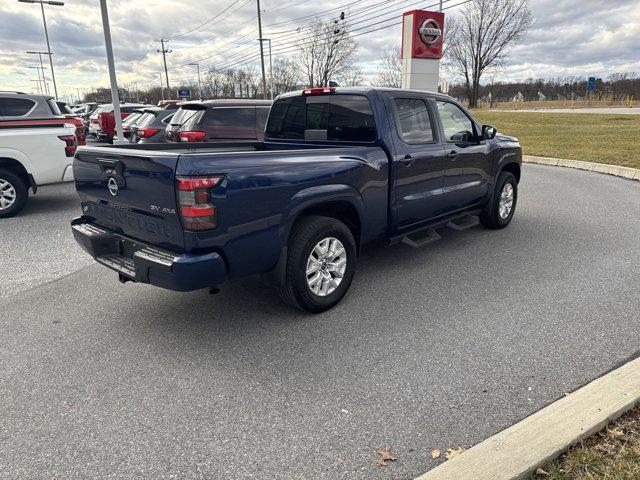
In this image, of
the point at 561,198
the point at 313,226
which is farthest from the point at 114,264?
the point at 561,198

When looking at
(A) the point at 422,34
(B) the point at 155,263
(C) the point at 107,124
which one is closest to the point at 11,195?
(B) the point at 155,263

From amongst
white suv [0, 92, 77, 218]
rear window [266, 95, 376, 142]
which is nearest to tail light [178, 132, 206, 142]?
white suv [0, 92, 77, 218]

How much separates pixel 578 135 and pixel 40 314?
21043 mm

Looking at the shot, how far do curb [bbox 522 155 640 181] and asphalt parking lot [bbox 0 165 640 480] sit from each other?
6452 mm

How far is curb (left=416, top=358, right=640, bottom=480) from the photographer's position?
7.27 ft

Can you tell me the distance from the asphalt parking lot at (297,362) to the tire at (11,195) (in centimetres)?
260

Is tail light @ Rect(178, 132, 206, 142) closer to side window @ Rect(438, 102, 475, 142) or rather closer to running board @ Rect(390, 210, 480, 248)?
running board @ Rect(390, 210, 480, 248)

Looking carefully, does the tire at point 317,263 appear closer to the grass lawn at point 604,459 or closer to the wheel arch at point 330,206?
the wheel arch at point 330,206

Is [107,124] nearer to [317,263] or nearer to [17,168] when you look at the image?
[17,168]

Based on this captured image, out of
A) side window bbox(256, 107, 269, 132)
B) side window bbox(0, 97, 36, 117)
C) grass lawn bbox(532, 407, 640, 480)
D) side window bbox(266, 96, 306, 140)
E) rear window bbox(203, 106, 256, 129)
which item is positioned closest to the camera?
grass lawn bbox(532, 407, 640, 480)

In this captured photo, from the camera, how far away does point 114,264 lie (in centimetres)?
372

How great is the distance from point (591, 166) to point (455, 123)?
844cm

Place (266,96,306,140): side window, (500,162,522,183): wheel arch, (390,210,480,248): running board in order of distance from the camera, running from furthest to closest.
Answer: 1. (500,162,522,183): wheel arch
2. (390,210,480,248): running board
3. (266,96,306,140): side window

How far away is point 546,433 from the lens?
244cm
